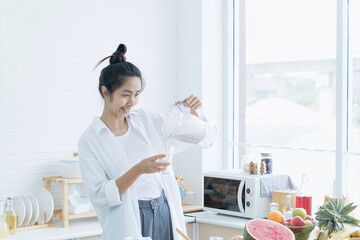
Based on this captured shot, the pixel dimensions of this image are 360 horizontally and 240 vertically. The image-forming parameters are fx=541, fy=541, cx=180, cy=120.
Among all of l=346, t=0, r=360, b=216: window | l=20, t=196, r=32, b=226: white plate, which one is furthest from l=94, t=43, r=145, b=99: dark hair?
l=346, t=0, r=360, b=216: window

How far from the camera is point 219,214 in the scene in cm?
389

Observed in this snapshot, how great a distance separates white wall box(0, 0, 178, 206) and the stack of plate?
0.48 feet

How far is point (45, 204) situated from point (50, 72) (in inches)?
35.9

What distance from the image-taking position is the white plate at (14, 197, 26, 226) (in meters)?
3.42

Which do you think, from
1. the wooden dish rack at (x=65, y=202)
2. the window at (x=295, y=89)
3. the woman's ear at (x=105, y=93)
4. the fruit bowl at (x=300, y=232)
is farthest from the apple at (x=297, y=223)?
the wooden dish rack at (x=65, y=202)

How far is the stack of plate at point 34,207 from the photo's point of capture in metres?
3.44

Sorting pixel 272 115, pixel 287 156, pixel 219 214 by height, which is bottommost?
pixel 219 214

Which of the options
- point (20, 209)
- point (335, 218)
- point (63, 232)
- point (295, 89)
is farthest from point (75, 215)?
point (335, 218)

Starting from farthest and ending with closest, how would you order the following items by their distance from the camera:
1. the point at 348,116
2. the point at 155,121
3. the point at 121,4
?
the point at 121,4 < the point at 348,116 < the point at 155,121

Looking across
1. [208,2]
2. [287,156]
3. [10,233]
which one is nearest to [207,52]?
[208,2]

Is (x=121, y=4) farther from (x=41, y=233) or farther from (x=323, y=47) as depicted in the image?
(x=41, y=233)

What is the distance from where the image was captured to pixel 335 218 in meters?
2.12

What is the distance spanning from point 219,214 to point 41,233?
126cm

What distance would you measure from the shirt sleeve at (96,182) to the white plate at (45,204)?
1159mm
